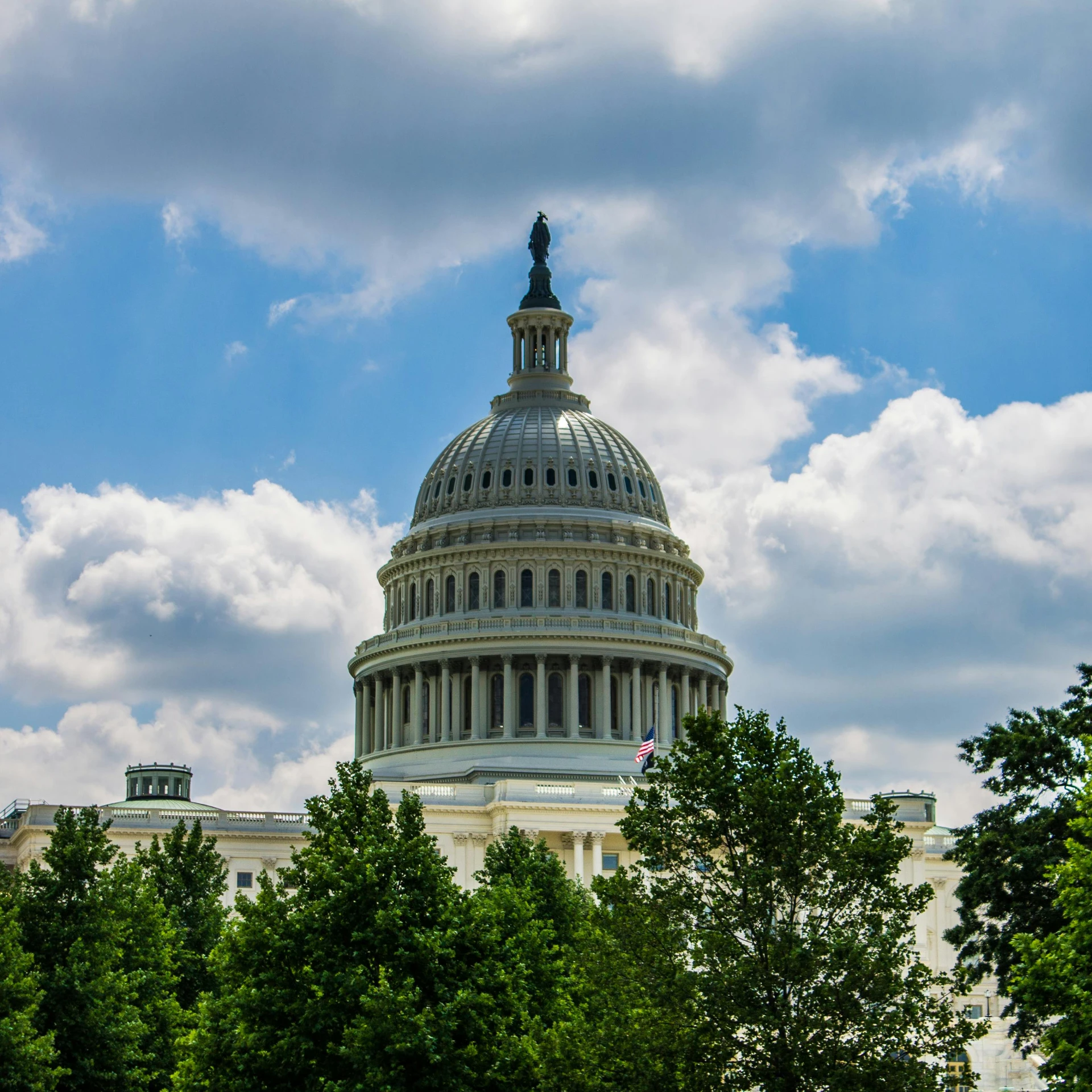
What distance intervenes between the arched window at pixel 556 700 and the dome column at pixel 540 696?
1244mm

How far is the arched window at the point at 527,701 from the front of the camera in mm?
146250

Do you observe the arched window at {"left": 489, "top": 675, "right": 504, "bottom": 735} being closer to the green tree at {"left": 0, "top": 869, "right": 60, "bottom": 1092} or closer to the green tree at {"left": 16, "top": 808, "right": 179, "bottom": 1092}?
the green tree at {"left": 16, "top": 808, "right": 179, "bottom": 1092}

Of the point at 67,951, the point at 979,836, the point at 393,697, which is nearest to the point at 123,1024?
the point at 67,951

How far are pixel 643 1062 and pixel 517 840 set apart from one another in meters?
41.0

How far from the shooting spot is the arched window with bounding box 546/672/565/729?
147m

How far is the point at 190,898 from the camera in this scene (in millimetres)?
83188

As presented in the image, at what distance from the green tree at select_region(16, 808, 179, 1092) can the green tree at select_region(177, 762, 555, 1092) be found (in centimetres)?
607

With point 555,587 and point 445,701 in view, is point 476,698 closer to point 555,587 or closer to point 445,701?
point 445,701

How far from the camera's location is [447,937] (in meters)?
54.9

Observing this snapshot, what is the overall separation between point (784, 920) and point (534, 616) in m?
98.2

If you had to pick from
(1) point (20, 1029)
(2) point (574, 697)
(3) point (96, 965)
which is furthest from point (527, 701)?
(1) point (20, 1029)

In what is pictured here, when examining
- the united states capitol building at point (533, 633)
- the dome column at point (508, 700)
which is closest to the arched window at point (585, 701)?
the united states capitol building at point (533, 633)

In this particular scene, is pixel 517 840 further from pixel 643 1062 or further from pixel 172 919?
pixel 643 1062

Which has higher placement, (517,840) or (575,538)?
(575,538)
